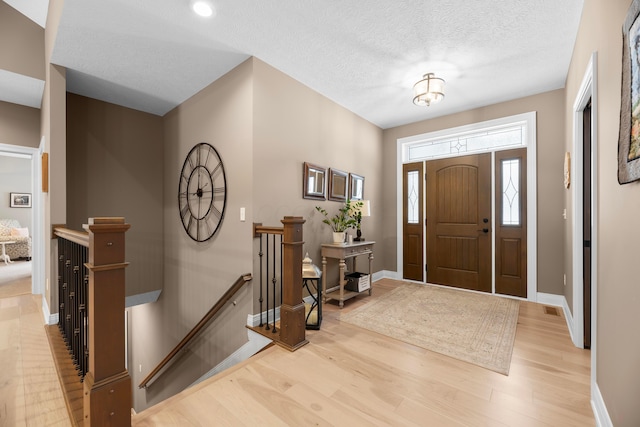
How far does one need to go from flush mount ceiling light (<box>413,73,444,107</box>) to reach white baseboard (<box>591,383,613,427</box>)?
2.76 metres

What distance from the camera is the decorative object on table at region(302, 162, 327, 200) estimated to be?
3.30 metres

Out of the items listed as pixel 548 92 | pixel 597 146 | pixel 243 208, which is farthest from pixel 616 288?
pixel 548 92

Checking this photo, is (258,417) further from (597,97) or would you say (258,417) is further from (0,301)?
(0,301)

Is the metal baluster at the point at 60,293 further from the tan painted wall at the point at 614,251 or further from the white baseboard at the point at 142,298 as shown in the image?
the tan painted wall at the point at 614,251

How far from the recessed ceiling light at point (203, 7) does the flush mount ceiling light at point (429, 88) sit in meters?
2.18

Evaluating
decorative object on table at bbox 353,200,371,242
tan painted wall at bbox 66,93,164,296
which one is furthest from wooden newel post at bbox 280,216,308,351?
tan painted wall at bbox 66,93,164,296

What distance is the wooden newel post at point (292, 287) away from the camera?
228cm

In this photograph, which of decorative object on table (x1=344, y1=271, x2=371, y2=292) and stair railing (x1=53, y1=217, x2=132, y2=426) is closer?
stair railing (x1=53, y1=217, x2=132, y2=426)

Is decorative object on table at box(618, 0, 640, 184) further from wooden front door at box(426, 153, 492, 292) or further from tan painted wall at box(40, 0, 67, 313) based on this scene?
tan painted wall at box(40, 0, 67, 313)

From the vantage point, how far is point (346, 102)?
3.84m

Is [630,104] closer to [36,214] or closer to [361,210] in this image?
[361,210]

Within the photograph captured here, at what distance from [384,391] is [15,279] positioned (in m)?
6.14

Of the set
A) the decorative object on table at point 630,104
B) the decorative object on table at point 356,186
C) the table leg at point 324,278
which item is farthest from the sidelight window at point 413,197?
the decorative object on table at point 630,104

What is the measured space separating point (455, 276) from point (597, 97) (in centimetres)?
308
